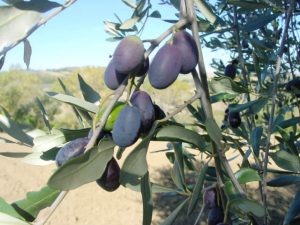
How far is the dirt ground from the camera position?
16.9ft

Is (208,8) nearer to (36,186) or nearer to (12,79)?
(36,186)

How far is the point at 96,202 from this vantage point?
18.7 ft

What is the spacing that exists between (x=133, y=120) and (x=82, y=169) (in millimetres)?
118

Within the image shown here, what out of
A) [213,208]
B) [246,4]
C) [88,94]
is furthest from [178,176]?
[246,4]

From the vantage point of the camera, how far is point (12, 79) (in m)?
16.9

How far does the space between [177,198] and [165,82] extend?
5.36 m

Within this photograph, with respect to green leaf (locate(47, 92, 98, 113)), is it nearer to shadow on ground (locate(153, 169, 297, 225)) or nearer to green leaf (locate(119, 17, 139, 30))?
green leaf (locate(119, 17, 139, 30))

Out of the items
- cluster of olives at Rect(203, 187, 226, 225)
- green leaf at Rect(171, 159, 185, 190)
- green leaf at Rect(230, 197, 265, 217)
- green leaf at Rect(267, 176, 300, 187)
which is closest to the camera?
green leaf at Rect(230, 197, 265, 217)

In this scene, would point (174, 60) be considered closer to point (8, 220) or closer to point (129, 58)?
point (129, 58)

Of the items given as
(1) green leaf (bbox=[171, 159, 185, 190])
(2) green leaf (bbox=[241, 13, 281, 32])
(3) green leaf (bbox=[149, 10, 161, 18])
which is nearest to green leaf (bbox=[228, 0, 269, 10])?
(2) green leaf (bbox=[241, 13, 281, 32])

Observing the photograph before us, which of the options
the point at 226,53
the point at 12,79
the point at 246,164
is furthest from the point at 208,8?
the point at 12,79

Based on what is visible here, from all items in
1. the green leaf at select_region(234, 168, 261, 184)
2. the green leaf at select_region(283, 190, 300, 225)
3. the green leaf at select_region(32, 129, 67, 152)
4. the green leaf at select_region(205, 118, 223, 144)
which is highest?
the green leaf at select_region(205, 118, 223, 144)

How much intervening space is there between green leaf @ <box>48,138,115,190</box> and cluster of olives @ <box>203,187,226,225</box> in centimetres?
44

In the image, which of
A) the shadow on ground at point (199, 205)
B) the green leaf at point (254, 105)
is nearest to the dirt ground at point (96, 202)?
the shadow on ground at point (199, 205)
